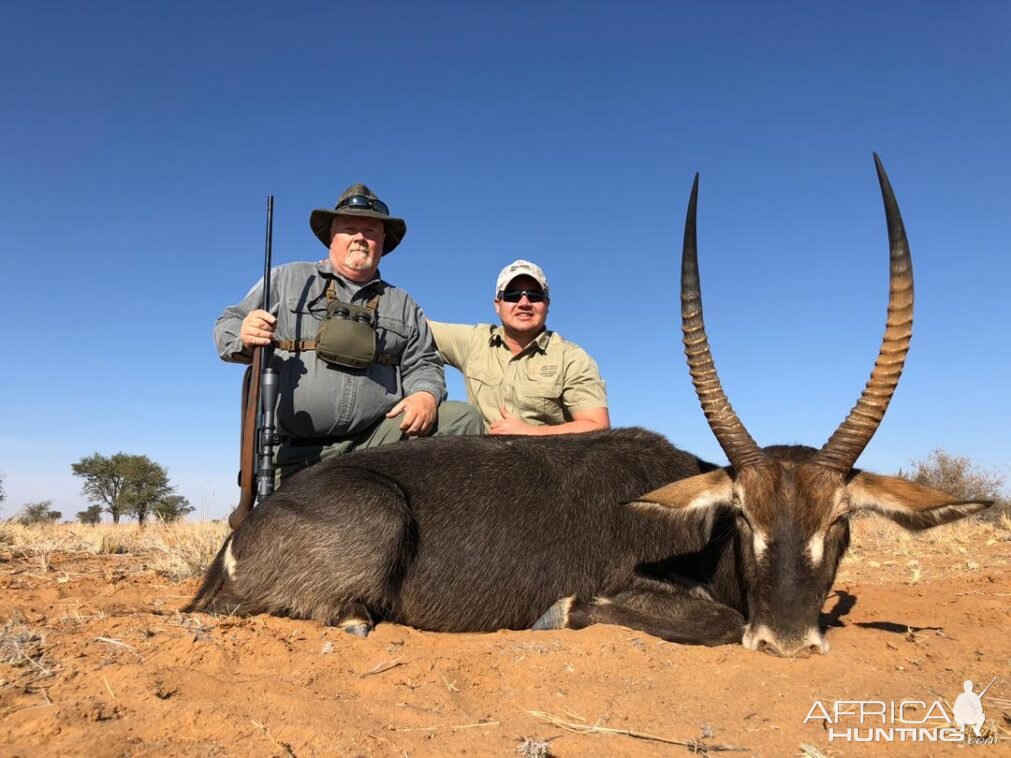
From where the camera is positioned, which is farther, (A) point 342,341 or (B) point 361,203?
(B) point 361,203

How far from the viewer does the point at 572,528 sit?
4.14 metres

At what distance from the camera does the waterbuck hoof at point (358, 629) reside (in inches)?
142

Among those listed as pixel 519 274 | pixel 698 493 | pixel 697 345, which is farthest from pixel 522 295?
pixel 698 493

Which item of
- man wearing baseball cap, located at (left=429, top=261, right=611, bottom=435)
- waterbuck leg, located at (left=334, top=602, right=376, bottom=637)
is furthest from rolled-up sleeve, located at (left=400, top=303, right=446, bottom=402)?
waterbuck leg, located at (left=334, top=602, right=376, bottom=637)

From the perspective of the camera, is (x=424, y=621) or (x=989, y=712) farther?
(x=424, y=621)

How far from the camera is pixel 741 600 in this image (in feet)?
12.8

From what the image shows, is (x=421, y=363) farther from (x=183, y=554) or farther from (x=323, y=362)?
(x=183, y=554)

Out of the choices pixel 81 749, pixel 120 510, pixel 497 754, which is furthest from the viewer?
pixel 120 510

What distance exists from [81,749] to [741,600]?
3.06 meters

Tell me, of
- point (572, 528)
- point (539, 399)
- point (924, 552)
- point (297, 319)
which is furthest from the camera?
point (924, 552)

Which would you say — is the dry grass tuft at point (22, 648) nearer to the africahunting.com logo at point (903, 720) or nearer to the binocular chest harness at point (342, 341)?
the africahunting.com logo at point (903, 720)

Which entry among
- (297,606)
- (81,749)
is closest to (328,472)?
(297,606)

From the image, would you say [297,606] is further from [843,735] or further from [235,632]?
[843,735]

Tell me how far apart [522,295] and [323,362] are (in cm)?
191
